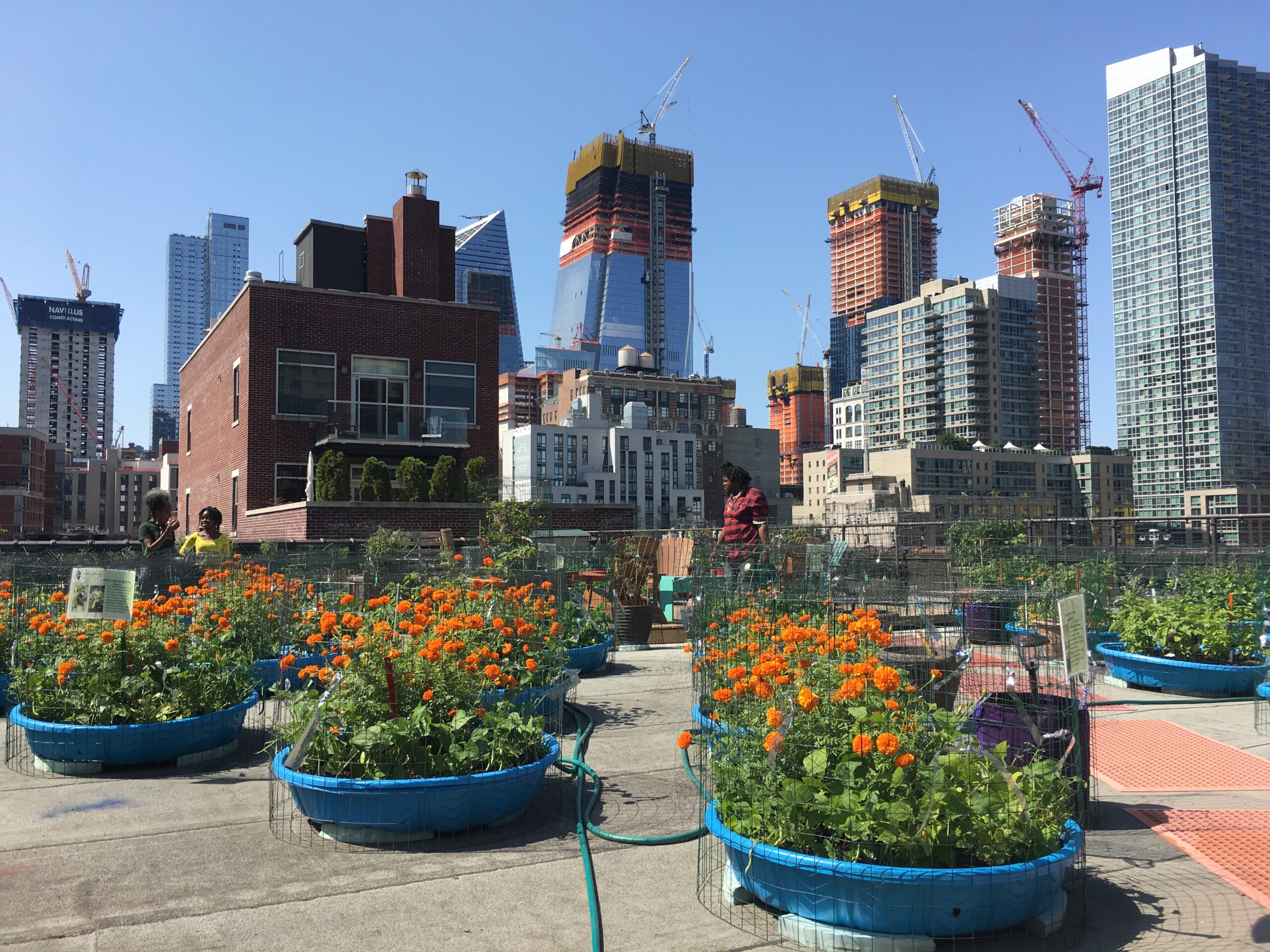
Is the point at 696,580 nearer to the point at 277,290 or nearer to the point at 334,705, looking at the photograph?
the point at 334,705

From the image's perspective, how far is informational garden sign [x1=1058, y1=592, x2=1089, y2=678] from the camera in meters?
4.32

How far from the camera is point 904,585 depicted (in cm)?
823

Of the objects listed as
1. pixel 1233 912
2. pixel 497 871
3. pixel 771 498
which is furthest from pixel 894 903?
pixel 771 498

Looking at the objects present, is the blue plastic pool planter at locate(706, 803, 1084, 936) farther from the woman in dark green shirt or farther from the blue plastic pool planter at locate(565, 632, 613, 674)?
the woman in dark green shirt

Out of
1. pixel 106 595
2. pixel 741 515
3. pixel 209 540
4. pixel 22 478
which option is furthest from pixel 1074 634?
pixel 22 478

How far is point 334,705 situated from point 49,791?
7.89 feet

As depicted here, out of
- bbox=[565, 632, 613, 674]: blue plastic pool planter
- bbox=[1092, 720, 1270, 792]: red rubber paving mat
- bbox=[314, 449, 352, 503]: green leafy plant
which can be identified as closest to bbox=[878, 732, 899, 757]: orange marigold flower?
bbox=[1092, 720, 1270, 792]: red rubber paving mat

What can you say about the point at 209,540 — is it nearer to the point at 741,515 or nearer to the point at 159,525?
the point at 159,525

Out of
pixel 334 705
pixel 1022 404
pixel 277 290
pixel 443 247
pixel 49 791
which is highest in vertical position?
pixel 1022 404

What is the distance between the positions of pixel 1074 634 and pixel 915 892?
5.29 feet

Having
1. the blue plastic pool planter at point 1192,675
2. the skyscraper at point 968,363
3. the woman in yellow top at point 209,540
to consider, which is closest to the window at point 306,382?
the woman in yellow top at point 209,540

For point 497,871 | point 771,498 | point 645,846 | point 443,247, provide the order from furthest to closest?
point 771,498
point 443,247
point 645,846
point 497,871

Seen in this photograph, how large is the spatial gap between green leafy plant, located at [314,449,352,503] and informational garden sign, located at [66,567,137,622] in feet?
52.1

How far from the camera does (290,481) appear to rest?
2578cm
